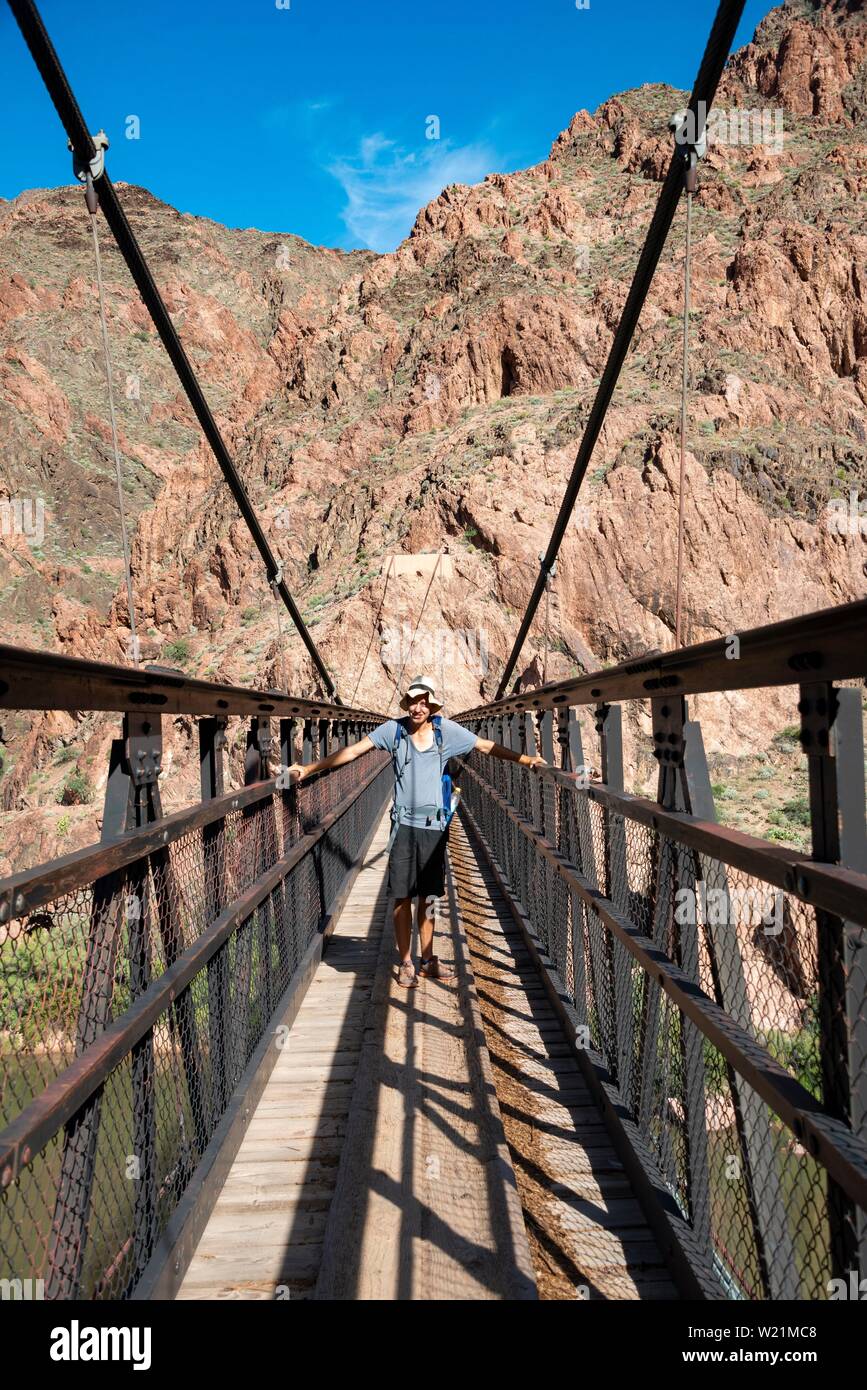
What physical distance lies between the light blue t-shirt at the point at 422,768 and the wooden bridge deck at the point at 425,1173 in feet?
2.69

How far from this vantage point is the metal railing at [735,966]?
1.27 m

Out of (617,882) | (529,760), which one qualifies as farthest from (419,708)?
(617,882)

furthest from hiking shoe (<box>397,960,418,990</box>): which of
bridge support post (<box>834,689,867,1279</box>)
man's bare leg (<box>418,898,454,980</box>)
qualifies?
bridge support post (<box>834,689,867,1279</box>)

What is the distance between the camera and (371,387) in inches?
1693

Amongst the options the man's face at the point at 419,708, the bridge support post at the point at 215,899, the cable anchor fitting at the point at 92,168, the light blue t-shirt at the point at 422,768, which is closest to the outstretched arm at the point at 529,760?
the light blue t-shirt at the point at 422,768

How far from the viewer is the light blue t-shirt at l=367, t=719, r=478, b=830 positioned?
161 inches

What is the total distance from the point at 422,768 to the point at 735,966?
2367 mm

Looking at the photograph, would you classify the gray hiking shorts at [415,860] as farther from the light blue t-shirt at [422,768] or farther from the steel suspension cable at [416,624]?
the steel suspension cable at [416,624]

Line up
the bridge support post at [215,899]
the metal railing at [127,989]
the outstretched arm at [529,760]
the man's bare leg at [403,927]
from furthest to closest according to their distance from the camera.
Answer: the man's bare leg at [403,927] < the outstretched arm at [529,760] < the bridge support post at [215,899] < the metal railing at [127,989]

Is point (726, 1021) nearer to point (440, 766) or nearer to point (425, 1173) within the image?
point (425, 1173)

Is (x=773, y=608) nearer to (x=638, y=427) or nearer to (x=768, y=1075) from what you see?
(x=638, y=427)
